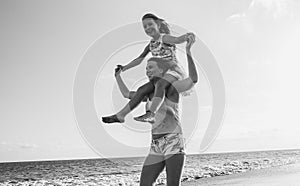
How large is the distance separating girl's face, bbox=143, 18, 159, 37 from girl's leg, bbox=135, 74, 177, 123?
255 millimetres

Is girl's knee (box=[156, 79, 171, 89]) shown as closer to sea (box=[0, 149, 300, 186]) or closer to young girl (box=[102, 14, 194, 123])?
young girl (box=[102, 14, 194, 123])

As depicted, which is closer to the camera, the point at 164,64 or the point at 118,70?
the point at 164,64

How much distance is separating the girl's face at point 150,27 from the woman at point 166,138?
5.8 inches

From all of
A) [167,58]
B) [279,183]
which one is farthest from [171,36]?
[279,183]

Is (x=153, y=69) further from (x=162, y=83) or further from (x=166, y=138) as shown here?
(x=166, y=138)

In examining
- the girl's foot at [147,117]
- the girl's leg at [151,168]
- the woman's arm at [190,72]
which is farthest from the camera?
the girl's leg at [151,168]

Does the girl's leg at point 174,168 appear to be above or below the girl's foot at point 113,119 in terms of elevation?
below

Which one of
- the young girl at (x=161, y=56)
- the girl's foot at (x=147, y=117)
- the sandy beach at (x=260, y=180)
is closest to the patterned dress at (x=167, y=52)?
the young girl at (x=161, y=56)

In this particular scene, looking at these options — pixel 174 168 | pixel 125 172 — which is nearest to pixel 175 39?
pixel 174 168

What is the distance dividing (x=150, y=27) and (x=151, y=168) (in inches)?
31.3

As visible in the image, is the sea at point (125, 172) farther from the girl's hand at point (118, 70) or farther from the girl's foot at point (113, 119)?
the girl's hand at point (118, 70)

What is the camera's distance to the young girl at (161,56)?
2061mm

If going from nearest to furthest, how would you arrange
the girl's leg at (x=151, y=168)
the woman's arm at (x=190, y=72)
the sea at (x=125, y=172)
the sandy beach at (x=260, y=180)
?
the woman's arm at (x=190, y=72) < the girl's leg at (x=151, y=168) < the sandy beach at (x=260, y=180) < the sea at (x=125, y=172)

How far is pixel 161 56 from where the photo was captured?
2152 millimetres
